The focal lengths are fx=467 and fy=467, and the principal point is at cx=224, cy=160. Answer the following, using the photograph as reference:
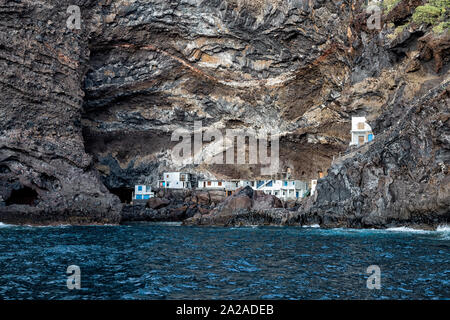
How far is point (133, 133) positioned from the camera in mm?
57844

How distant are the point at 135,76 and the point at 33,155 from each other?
16.7 metres

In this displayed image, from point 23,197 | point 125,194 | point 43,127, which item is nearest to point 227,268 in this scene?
point 23,197

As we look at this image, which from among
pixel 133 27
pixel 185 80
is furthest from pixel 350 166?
pixel 133 27

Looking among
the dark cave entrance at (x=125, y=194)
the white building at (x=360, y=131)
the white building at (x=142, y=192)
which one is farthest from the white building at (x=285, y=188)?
the dark cave entrance at (x=125, y=194)

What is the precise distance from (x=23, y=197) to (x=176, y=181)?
2071cm

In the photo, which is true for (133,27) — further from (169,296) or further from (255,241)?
(169,296)

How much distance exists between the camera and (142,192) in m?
58.0

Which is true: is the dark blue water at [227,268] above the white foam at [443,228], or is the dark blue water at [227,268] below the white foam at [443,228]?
below

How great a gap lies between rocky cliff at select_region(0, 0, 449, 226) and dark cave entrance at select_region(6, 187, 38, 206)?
0.33 feet

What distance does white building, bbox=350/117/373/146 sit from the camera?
46000 millimetres

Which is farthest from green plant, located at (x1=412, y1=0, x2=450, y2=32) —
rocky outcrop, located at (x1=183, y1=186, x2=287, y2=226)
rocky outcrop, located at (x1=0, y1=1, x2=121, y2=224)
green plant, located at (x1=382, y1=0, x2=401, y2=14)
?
rocky outcrop, located at (x1=0, y1=1, x2=121, y2=224)

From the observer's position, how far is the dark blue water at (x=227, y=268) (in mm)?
12469

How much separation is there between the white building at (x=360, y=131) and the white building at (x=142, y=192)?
25179 mm

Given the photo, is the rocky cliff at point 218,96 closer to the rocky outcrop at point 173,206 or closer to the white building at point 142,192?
the white building at point 142,192
